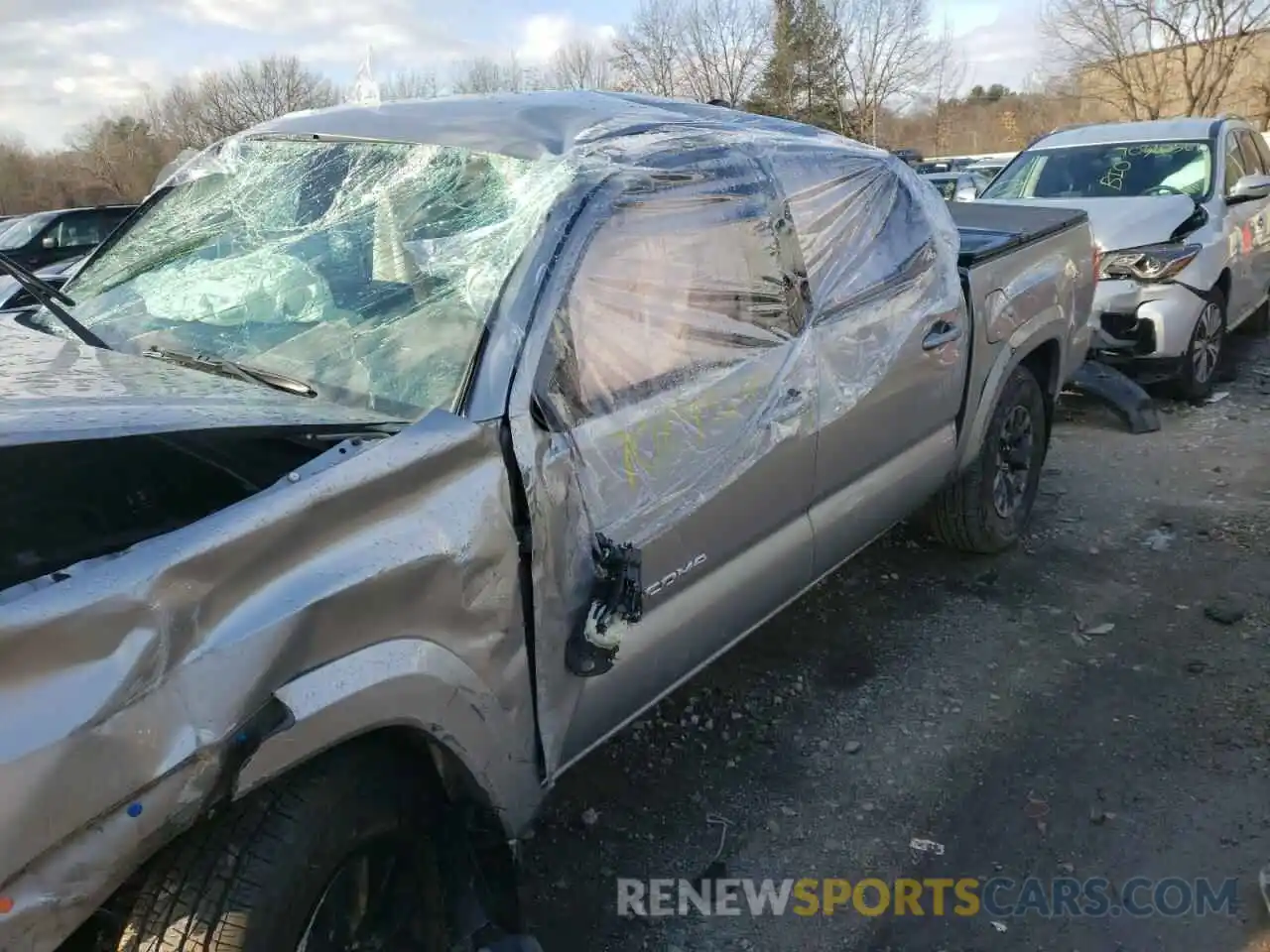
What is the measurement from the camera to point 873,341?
3.24 m

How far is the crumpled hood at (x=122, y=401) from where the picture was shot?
1.81 meters

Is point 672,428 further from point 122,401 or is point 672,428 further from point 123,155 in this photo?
point 123,155

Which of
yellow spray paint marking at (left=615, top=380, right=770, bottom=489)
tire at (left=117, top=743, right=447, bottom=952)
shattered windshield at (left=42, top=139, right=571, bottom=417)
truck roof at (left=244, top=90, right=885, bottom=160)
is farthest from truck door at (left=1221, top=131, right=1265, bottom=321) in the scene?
tire at (left=117, top=743, right=447, bottom=952)

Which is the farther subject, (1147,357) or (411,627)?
(1147,357)

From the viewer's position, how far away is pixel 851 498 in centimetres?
328

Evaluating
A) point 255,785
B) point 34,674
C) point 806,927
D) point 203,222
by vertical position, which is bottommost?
point 806,927

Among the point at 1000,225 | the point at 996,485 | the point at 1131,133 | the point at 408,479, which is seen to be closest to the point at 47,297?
the point at 408,479

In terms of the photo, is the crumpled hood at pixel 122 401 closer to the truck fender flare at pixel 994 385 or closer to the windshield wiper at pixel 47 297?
the windshield wiper at pixel 47 297

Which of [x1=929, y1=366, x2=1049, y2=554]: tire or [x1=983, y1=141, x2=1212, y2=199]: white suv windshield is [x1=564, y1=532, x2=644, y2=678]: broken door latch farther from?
[x1=983, y1=141, x2=1212, y2=199]: white suv windshield

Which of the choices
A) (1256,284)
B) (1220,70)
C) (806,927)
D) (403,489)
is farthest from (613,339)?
(1220,70)

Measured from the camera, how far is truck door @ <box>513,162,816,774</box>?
2.21m

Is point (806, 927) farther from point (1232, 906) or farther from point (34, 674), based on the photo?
point (34, 674)

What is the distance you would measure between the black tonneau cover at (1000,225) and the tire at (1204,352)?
101 inches

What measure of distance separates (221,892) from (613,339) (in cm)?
140
